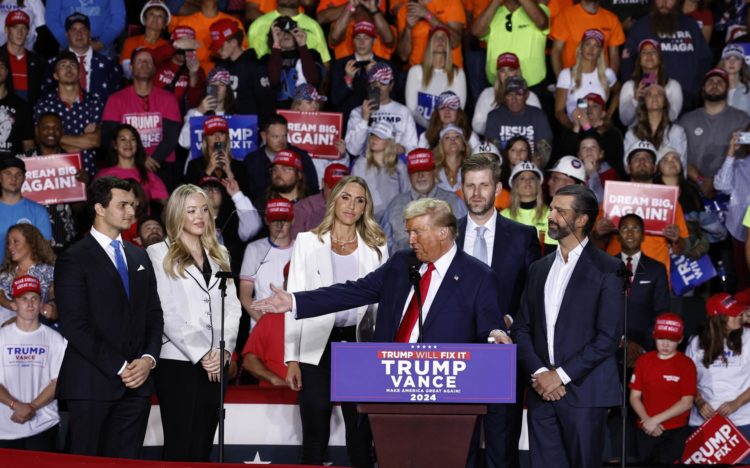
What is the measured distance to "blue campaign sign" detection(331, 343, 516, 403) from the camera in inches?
213

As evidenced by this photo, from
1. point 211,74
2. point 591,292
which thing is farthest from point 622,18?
point 591,292

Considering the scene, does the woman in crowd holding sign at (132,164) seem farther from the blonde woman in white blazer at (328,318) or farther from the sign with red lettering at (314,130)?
the blonde woman in white blazer at (328,318)

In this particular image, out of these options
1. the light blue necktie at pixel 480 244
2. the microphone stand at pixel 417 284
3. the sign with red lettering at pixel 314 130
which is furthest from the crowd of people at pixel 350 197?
the microphone stand at pixel 417 284

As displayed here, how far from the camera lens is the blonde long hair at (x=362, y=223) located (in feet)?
23.4

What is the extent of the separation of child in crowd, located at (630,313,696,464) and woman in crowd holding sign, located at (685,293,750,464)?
0.21m

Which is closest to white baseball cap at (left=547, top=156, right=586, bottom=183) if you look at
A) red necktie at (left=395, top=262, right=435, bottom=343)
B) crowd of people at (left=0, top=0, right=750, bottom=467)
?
crowd of people at (left=0, top=0, right=750, bottom=467)

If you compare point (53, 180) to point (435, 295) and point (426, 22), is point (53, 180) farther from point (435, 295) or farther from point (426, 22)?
point (435, 295)

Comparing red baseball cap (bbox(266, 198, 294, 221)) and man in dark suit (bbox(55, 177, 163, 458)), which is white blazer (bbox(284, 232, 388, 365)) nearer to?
Answer: man in dark suit (bbox(55, 177, 163, 458))

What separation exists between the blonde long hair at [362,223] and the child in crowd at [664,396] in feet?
7.19

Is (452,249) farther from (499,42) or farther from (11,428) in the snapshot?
(499,42)

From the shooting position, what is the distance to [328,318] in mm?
7070

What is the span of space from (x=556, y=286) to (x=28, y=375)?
336 centimetres

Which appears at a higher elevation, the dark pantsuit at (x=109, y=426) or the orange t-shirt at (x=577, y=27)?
the orange t-shirt at (x=577, y=27)

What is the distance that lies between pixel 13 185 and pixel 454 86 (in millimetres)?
3935
